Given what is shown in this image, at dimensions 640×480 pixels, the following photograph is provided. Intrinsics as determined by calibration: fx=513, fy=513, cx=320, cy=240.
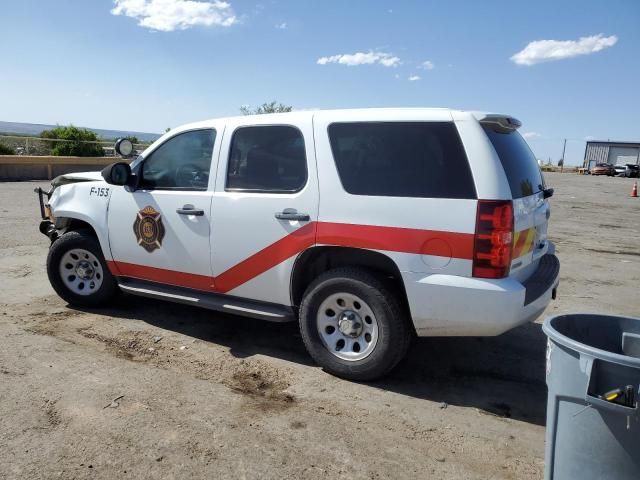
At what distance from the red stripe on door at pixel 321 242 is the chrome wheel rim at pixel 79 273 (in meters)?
0.71

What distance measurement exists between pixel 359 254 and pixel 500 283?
3.37 ft

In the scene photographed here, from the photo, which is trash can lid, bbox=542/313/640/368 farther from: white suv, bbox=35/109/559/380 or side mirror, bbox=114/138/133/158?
side mirror, bbox=114/138/133/158

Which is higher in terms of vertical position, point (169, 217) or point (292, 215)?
point (292, 215)

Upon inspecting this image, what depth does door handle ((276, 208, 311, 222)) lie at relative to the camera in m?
3.86

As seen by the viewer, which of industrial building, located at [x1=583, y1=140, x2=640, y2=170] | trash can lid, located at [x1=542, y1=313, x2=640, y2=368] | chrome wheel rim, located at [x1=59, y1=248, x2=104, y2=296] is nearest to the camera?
trash can lid, located at [x1=542, y1=313, x2=640, y2=368]

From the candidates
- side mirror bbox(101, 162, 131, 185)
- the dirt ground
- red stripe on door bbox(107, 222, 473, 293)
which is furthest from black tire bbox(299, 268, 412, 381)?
side mirror bbox(101, 162, 131, 185)

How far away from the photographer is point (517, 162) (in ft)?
12.2

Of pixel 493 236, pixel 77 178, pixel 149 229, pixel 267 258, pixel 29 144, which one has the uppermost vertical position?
pixel 29 144

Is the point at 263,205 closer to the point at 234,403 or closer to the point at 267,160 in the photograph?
the point at 267,160

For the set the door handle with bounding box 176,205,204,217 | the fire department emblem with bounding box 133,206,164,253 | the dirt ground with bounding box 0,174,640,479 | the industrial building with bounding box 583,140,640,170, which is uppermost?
the industrial building with bounding box 583,140,640,170

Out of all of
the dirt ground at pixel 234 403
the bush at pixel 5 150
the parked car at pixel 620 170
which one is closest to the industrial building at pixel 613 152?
the parked car at pixel 620 170

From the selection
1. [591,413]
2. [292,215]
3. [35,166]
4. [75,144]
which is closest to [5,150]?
[75,144]

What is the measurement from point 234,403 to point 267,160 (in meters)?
1.90

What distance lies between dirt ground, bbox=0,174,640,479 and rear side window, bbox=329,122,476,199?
147 centimetres
